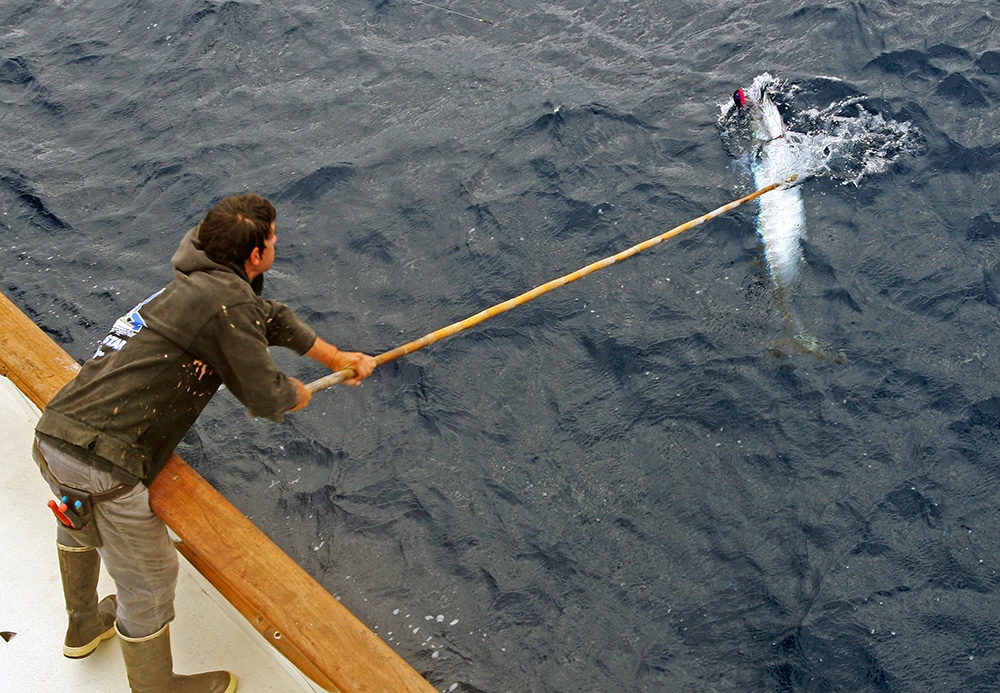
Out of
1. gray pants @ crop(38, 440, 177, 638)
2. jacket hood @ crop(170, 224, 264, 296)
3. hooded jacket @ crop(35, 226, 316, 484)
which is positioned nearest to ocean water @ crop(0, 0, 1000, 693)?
gray pants @ crop(38, 440, 177, 638)

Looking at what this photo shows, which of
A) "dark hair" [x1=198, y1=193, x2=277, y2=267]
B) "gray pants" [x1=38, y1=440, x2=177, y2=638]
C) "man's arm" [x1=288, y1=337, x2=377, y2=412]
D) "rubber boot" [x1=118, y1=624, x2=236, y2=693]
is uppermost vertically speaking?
"dark hair" [x1=198, y1=193, x2=277, y2=267]

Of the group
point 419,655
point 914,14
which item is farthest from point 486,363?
point 914,14

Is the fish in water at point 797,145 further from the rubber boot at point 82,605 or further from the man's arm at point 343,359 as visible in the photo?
the rubber boot at point 82,605

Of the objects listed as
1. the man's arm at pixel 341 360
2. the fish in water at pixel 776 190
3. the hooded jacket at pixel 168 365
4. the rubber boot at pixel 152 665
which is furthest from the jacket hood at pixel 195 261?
the fish in water at pixel 776 190

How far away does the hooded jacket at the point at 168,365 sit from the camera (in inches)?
122

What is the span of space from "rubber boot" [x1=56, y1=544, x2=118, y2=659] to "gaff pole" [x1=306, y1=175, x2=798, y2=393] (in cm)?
117

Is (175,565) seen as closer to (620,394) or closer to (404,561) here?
(404,561)

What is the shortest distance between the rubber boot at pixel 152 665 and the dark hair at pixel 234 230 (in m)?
1.48

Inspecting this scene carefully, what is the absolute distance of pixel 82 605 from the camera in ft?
12.1

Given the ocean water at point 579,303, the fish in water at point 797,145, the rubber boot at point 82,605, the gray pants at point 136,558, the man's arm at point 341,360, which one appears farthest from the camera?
the fish in water at point 797,145

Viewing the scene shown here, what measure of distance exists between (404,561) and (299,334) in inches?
55.6

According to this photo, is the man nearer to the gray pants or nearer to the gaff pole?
the gray pants

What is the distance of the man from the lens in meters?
3.12

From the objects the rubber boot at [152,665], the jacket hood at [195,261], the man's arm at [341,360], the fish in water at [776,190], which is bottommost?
the rubber boot at [152,665]
